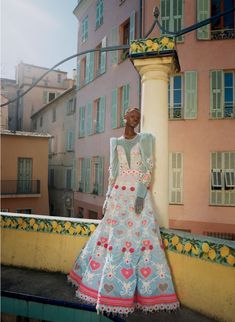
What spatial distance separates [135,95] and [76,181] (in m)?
7.43

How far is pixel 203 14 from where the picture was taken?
40.1 ft

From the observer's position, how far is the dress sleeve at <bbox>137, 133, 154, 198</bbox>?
11.3 feet

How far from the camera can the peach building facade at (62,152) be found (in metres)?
21.1

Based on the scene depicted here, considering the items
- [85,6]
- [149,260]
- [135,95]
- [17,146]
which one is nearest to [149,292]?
[149,260]

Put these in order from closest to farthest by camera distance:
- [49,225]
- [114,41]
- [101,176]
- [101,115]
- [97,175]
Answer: [49,225], [114,41], [101,176], [101,115], [97,175]

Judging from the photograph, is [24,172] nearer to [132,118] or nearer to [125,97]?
[125,97]

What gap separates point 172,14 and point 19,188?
1273cm

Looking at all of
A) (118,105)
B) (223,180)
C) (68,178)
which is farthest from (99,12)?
(223,180)

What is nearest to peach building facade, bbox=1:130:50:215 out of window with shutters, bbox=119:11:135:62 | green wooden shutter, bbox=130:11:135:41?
window with shutters, bbox=119:11:135:62

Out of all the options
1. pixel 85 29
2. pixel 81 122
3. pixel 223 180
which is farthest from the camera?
pixel 85 29

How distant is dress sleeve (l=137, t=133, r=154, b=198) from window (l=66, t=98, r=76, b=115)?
17.8 m

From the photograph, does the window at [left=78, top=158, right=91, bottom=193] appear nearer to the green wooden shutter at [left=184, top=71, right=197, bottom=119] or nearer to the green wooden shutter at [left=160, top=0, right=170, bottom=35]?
the green wooden shutter at [left=184, top=71, right=197, bottom=119]

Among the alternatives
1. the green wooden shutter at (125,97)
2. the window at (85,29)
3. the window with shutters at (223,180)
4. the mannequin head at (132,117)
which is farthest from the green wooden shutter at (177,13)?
the mannequin head at (132,117)

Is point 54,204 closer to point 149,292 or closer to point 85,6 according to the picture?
point 85,6
